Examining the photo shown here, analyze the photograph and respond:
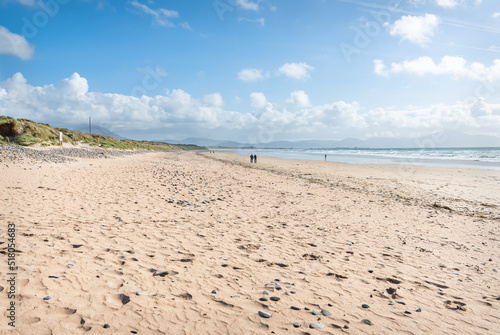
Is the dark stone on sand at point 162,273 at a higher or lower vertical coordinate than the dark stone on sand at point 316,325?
higher

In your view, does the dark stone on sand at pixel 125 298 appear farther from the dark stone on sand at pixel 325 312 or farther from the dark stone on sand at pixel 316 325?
the dark stone on sand at pixel 325 312

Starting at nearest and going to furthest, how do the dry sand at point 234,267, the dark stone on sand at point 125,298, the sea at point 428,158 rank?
the dry sand at point 234,267 → the dark stone on sand at point 125,298 → the sea at point 428,158

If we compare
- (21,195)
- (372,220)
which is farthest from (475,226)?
(21,195)

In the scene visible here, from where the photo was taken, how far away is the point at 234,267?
19.0ft

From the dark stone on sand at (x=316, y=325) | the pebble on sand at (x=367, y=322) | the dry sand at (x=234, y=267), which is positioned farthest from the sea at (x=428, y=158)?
the dark stone on sand at (x=316, y=325)

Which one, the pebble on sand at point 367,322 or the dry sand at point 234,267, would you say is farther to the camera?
the pebble on sand at point 367,322

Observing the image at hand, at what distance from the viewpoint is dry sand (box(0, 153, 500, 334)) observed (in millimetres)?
3939

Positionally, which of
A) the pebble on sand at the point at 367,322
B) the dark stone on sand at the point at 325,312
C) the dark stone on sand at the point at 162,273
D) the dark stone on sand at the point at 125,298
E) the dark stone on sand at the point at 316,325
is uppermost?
the dark stone on sand at the point at 125,298

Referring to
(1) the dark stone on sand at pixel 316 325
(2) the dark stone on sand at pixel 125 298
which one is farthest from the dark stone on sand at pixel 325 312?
(2) the dark stone on sand at pixel 125 298

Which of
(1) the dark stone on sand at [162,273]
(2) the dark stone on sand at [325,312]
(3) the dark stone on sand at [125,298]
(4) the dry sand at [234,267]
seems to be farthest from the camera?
(1) the dark stone on sand at [162,273]

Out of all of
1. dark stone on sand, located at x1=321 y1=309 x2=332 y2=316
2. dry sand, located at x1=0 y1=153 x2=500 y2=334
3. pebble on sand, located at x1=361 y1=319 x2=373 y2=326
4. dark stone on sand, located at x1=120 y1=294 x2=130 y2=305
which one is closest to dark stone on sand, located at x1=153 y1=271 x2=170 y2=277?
dry sand, located at x1=0 y1=153 x2=500 y2=334

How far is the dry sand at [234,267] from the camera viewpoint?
394 cm

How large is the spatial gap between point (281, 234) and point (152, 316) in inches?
206

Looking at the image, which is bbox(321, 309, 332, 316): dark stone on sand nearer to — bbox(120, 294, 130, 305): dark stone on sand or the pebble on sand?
the pebble on sand
